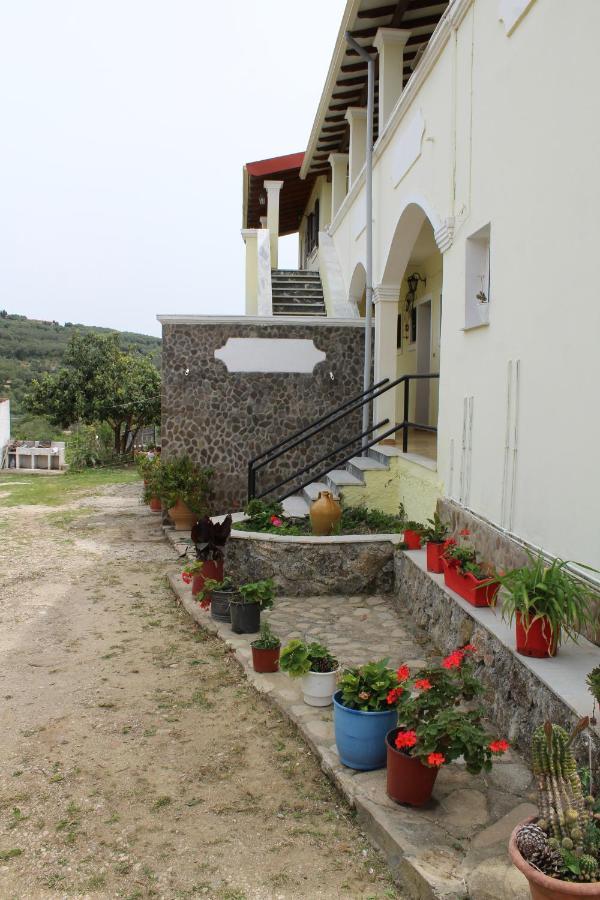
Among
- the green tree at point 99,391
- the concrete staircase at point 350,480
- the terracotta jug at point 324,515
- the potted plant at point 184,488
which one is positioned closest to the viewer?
the terracotta jug at point 324,515

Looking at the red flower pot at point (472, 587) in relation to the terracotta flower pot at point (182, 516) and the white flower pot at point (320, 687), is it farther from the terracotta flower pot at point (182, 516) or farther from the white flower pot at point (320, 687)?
the terracotta flower pot at point (182, 516)

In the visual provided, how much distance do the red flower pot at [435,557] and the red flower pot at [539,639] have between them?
6.32 feet

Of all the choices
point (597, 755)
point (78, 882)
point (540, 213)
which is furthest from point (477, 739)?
point (540, 213)

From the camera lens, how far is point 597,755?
2705 millimetres

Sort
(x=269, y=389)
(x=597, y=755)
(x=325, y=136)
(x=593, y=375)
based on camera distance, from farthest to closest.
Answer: (x=325, y=136) < (x=269, y=389) < (x=593, y=375) < (x=597, y=755)

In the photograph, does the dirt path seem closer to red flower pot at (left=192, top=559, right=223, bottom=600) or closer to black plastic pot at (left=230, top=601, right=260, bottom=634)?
black plastic pot at (left=230, top=601, right=260, bottom=634)

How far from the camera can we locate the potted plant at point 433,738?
2.94m

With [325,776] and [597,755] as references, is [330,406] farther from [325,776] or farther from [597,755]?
[597,755]

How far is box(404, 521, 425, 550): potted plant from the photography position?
6.39 m

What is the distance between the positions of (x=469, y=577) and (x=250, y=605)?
6.10 ft

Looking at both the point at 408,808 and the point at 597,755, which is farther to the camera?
the point at 408,808

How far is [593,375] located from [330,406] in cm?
652

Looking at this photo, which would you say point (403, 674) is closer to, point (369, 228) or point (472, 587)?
point (472, 587)

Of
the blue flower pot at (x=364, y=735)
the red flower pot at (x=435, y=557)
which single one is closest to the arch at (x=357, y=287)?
the red flower pot at (x=435, y=557)
